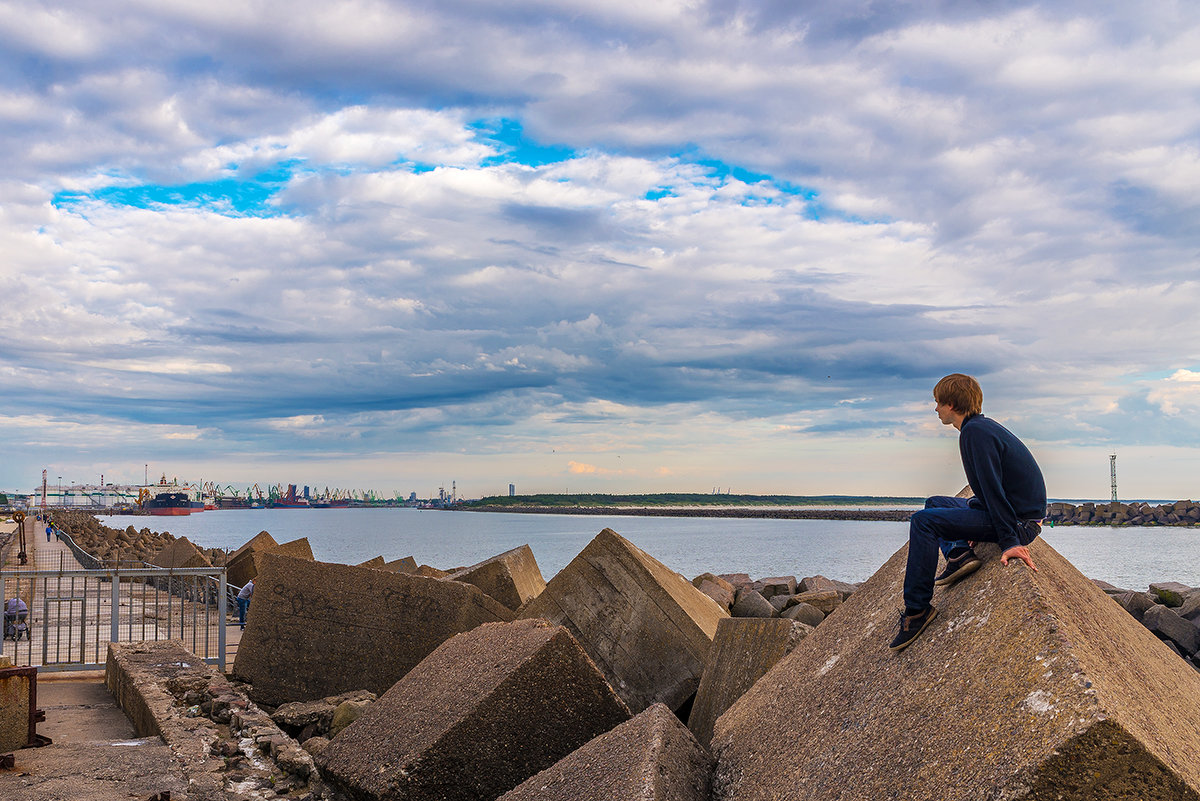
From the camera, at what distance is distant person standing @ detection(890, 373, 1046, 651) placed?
10.4 ft

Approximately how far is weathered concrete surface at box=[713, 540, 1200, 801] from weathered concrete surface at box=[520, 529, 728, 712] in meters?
2.89

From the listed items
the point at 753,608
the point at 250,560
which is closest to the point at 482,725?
the point at 753,608

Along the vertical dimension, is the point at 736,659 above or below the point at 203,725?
above

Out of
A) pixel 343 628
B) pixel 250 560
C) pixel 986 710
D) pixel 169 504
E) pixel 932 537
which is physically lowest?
pixel 169 504

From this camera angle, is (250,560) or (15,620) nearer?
(15,620)

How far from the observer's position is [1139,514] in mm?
106000

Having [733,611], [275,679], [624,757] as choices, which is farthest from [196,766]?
[733,611]

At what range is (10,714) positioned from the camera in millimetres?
5543

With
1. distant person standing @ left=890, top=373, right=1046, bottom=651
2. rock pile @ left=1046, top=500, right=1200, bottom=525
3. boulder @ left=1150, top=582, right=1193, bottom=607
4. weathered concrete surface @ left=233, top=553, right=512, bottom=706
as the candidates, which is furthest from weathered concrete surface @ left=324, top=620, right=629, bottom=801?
rock pile @ left=1046, top=500, right=1200, bottom=525

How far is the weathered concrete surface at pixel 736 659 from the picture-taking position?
15.9 ft

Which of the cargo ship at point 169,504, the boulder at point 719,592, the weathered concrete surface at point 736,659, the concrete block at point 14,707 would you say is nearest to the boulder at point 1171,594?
the boulder at point 719,592

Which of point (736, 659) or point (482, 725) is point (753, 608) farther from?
point (482, 725)

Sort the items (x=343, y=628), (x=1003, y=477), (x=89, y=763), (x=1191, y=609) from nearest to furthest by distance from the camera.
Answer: (x=1003, y=477), (x=89, y=763), (x=343, y=628), (x=1191, y=609)

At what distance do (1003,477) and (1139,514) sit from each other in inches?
4759
